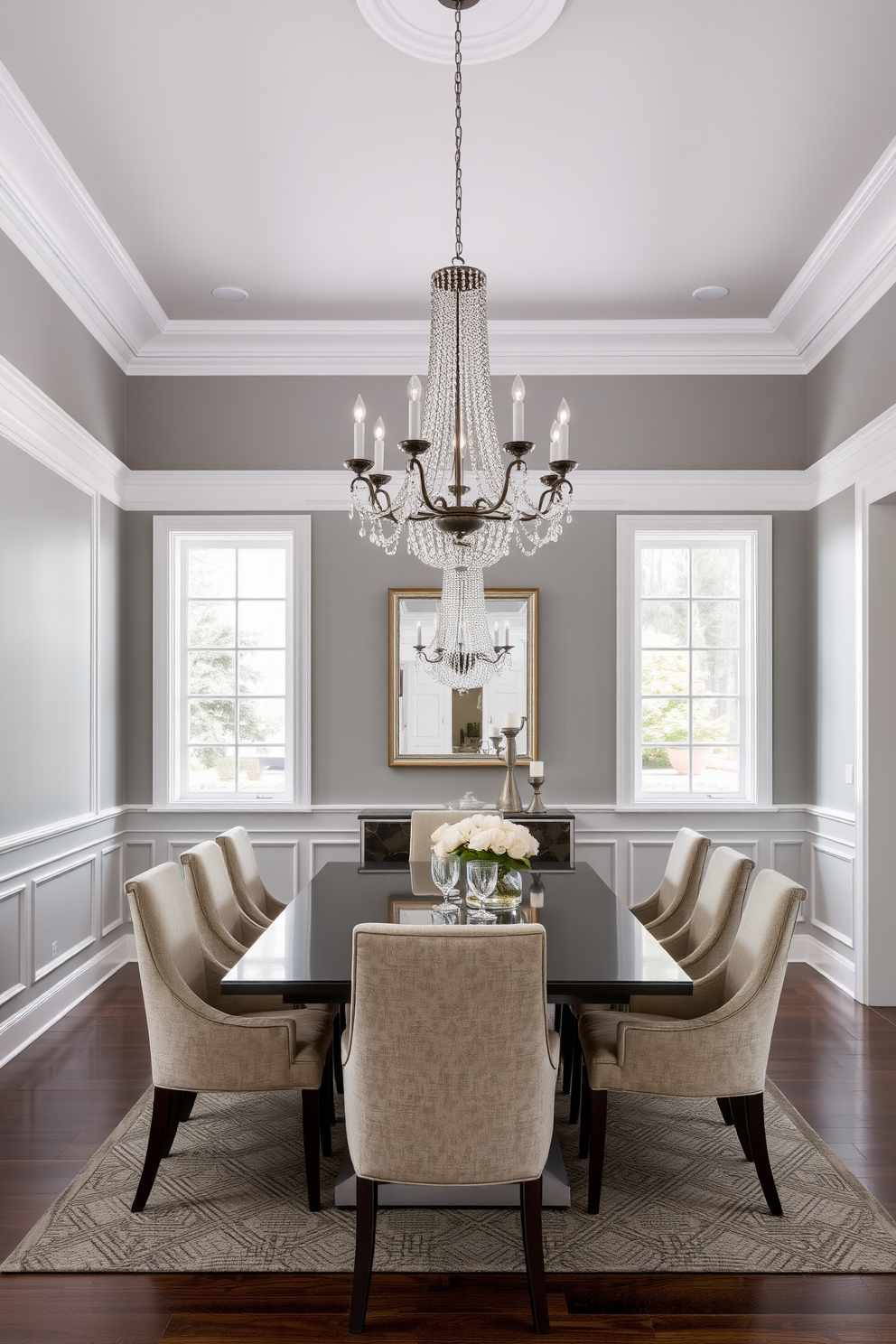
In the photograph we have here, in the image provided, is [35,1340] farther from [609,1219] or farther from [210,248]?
[210,248]

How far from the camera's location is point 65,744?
441 centimetres

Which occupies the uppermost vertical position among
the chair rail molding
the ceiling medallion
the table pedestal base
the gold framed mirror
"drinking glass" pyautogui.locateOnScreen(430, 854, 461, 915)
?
the ceiling medallion

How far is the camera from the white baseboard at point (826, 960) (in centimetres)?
466

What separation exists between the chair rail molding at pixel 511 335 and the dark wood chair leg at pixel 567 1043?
11.1 feet

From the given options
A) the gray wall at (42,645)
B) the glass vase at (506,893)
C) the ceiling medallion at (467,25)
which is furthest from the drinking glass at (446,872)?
the ceiling medallion at (467,25)

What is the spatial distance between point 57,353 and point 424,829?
8.75 ft

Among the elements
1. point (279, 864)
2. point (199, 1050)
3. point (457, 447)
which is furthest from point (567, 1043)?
point (279, 864)

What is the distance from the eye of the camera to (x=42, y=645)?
414cm

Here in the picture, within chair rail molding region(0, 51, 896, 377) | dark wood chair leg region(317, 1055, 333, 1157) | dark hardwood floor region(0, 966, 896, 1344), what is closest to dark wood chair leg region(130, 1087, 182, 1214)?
dark hardwood floor region(0, 966, 896, 1344)

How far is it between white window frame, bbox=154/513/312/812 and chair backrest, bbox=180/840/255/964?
71.7 inches

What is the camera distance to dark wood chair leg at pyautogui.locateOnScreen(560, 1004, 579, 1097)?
11.0 feet

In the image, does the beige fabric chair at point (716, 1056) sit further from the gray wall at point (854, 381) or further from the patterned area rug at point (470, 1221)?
the gray wall at point (854, 381)

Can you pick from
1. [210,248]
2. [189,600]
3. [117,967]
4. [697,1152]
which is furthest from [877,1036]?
[210,248]

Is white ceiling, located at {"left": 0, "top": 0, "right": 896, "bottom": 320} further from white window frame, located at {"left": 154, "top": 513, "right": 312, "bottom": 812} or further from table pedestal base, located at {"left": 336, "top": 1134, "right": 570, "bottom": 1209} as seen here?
table pedestal base, located at {"left": 336, "top": 1134, "right": 570, "bottom": 1209}
